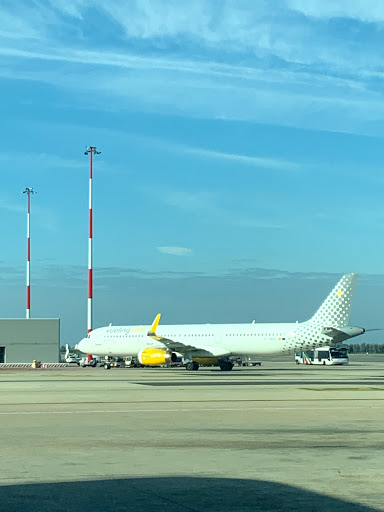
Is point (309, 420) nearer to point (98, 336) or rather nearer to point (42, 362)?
point (98, 336)

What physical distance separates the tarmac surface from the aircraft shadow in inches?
0.6

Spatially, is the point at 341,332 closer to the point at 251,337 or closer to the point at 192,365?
the point at 251,337

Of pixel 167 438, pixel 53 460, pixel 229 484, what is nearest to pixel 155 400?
pixel 167 438

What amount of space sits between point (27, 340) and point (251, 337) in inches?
1614

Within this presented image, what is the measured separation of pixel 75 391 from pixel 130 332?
48098 millimetres

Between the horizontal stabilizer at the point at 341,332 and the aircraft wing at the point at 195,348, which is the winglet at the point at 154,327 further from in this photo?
the horizontal stabilizer at the point at 341,332

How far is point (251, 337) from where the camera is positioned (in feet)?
252

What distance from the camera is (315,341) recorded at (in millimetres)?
74562

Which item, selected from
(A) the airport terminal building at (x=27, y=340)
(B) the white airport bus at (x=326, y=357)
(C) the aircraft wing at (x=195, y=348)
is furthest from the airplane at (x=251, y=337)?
(B) the white airport bus at (x=326, y=357)

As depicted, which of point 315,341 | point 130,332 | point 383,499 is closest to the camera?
point 383,499

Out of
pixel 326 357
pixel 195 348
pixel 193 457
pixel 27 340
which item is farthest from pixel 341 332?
pixel 193 457

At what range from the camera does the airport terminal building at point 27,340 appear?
4208 inches

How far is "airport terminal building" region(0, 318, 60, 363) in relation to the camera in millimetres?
106875

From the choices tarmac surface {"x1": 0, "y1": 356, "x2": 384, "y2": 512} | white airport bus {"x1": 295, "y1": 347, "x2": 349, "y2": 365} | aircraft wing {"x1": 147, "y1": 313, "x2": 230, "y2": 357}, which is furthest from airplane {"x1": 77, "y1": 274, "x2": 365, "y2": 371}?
tarmac surface {"x1": 0, "y1": 356, "x2": 384, "y2": 512}
